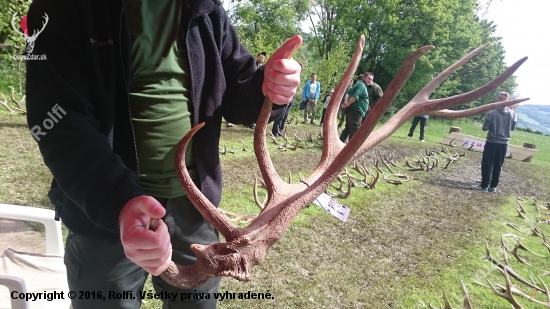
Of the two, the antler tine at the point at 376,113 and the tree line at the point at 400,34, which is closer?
the antler tine at the point at 376,113

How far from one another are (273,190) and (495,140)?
6463 millimetres

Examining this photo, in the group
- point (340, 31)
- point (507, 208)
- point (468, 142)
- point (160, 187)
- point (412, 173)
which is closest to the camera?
point (160, 187)

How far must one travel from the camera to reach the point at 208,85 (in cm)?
121

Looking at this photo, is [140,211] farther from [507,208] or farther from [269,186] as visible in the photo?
[507,208]

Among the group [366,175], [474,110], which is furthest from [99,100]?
[366,175]

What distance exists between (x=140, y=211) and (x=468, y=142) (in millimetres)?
12918

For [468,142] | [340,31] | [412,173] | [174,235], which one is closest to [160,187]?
[174,235]

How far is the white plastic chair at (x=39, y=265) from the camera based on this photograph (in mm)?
1653

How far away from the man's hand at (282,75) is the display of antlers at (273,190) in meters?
0.04

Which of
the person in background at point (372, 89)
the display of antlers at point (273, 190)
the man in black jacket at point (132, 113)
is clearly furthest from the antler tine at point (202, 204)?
the person in background at point (372, 89)

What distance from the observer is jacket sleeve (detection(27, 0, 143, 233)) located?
2.69 feet
